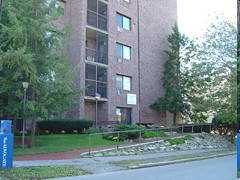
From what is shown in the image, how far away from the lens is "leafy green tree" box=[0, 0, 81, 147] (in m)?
15.5

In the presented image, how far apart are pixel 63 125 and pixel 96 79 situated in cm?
482

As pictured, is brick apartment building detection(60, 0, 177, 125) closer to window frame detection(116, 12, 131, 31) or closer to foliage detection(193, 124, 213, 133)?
window frame detection(116, 12, 131, 31)

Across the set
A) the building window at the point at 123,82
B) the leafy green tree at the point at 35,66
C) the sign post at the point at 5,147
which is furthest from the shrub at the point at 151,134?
the sign post at the point at 5,147

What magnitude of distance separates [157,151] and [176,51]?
1529 cm

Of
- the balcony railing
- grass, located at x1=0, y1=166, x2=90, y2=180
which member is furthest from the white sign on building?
grass, located at x1=0, y1=166, x2=90, y2=180

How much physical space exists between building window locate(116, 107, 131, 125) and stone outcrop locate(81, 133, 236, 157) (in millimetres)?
6261

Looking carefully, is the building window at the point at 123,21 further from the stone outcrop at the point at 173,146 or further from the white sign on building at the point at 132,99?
the stone outcrop at the point at 173,146

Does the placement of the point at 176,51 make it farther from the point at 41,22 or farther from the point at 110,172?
the point at 110,172

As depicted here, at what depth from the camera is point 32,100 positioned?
16141 mm

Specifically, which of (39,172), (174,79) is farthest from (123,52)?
(39,172)

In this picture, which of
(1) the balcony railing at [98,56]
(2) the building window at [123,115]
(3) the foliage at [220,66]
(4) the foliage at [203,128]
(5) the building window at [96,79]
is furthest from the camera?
(4) the foliage at [203,128]

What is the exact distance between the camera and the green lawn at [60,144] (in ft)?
49.5

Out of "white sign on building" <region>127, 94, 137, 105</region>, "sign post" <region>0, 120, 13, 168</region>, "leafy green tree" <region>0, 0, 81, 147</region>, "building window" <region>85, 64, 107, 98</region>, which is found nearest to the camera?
"sign post" <region>0, 120, 13, 168</region>

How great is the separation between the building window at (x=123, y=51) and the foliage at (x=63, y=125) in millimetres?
7499
